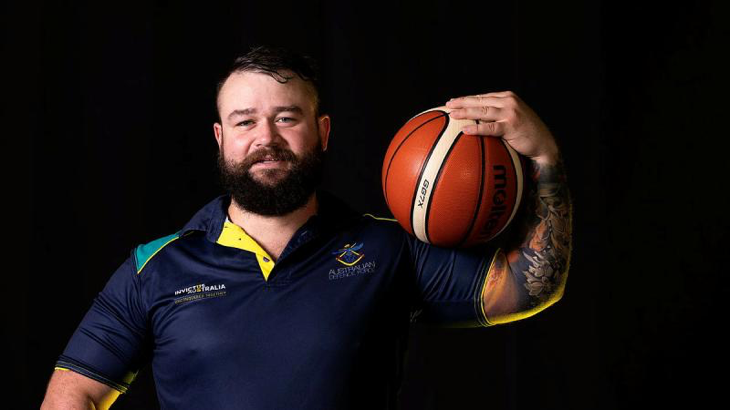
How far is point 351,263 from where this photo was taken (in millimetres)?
1406

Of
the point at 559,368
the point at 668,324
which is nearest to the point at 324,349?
the point at 559,368

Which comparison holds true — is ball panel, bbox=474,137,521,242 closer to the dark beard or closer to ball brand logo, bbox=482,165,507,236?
ball brand logo, bbox=482,165,507,236

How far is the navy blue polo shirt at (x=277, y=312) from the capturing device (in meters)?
1.31

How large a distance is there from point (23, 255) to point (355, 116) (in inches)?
39.7

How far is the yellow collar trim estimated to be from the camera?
1.38 metres

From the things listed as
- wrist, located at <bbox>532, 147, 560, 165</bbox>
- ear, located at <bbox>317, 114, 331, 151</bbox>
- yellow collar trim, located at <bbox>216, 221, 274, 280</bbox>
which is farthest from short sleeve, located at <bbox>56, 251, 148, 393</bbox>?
wrist, located at <bbox>532, 147, 560, 165</bbox>

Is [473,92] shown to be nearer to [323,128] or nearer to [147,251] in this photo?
[323,128]

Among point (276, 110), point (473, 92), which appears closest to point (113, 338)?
point (276, 110)

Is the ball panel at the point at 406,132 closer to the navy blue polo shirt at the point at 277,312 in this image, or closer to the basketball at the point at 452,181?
the basketball at the point at 452,181

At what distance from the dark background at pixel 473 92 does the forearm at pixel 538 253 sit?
91 centimetres

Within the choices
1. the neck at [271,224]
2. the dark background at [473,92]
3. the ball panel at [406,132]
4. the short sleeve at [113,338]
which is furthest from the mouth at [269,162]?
the dark background at [473,92]

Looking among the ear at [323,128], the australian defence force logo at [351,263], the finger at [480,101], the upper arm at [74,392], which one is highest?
the finger at [480,101]

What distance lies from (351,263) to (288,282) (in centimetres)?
13

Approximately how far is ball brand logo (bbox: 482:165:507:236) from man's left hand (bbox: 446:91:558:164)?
59mm
